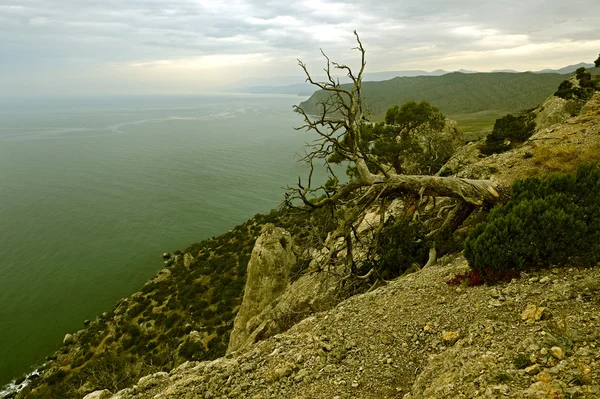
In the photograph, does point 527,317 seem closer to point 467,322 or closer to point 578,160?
point 467,322

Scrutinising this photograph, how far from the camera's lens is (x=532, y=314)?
18.9ft

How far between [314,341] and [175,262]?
36198 mm

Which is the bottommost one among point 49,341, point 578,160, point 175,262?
point 49,341

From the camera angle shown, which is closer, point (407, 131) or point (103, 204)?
point (407, 131)

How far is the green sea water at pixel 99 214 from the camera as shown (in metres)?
33.8

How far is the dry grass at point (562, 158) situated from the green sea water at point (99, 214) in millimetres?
37359

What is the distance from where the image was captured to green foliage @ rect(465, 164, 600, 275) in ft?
23.2

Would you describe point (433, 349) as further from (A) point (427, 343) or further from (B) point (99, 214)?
(B) point (99, 214)

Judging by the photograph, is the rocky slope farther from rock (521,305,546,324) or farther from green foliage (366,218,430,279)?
green foliage (366,218,430,279)

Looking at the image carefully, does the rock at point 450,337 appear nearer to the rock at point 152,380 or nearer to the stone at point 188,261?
the rock at point 152,380

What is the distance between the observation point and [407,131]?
27453mm

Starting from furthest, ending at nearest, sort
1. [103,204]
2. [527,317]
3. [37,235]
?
[103,204] → [37,235] → [527,317]

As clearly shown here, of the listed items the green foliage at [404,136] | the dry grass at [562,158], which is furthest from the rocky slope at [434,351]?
the green foliage at [404,136]

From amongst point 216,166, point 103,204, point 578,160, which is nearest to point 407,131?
point 578,160
